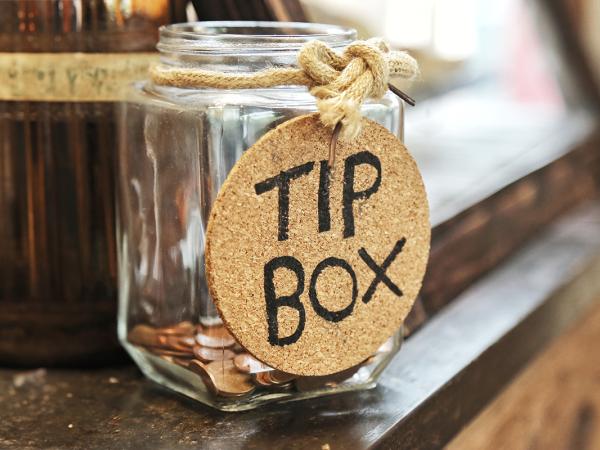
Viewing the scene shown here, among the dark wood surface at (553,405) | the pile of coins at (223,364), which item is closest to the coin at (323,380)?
the pile of coins at (223,364)

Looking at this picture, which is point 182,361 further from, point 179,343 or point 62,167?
point 62,167

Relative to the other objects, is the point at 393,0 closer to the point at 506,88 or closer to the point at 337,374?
the point at 506,88

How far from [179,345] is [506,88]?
88 centimetres

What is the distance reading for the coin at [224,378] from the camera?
1.56ft

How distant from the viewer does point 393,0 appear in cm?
91

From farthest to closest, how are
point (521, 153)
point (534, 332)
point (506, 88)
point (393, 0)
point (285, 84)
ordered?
point (506, 88) → point (521, 153) → point (393, 0) → point (534, 332) → point (285, 84)

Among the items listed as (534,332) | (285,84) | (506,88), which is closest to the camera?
(285,84)

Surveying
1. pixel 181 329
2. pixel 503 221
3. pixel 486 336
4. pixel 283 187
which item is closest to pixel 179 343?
pixel 181 329

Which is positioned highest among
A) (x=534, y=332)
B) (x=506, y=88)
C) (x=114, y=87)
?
(x=114, y=87)

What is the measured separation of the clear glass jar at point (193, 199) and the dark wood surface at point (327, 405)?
0.05ft

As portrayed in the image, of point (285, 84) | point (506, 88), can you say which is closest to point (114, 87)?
point (285, 84)

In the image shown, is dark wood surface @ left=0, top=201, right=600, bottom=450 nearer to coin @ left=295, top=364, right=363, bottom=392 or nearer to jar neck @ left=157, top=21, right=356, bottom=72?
coin @ left=295, top=364, right=363, bottom=392

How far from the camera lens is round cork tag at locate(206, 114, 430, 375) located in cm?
44

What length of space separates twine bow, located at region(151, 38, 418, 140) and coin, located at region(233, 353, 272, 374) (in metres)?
0.13
